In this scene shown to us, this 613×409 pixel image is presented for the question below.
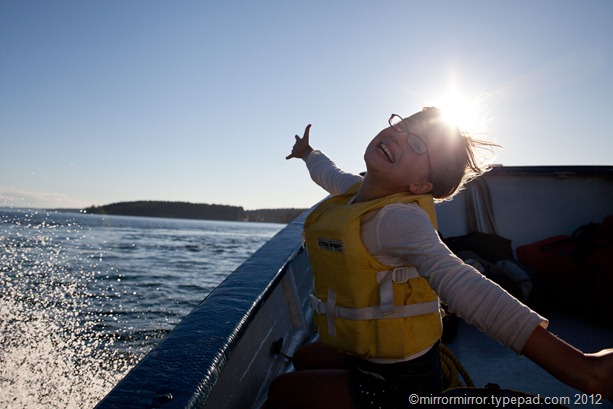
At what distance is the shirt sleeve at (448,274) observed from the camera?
3.15 ft

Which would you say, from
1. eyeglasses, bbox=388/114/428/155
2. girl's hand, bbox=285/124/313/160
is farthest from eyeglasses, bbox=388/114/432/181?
girl's hand, bbox=285/124/313/160

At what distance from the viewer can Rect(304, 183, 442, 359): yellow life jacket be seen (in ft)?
4.32

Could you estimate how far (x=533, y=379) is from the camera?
2332mm

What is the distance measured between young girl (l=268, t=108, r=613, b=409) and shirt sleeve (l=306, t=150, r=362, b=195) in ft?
1.63

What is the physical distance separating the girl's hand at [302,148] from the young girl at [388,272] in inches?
32.9

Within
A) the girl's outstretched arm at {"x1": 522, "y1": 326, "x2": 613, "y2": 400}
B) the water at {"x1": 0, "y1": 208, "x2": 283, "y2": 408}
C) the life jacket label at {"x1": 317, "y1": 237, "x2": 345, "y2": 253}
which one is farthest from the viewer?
the water at {"x1": 0, "y1": 208, "x2": 283, "y2": 408}

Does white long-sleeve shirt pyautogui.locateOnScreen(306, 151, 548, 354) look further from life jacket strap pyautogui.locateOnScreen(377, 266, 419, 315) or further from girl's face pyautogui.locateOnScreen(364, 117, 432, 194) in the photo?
girl's face pyautogui.locateOnScreen(364, 117, 432, 194)

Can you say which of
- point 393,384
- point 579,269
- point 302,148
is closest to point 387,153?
point 393,384

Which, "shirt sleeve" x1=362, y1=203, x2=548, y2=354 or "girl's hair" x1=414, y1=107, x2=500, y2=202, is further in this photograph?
"girl's hair" x1=414, y1=107, x2=500, y2=202

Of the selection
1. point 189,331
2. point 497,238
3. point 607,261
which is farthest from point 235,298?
point 497,238

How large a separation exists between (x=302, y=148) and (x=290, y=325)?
3.25 feet

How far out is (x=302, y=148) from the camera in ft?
7.79

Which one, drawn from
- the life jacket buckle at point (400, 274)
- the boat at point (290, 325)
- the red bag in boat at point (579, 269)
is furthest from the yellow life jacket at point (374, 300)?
the red bag in boat at point (579, 269)

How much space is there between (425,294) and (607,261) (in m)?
2.41
